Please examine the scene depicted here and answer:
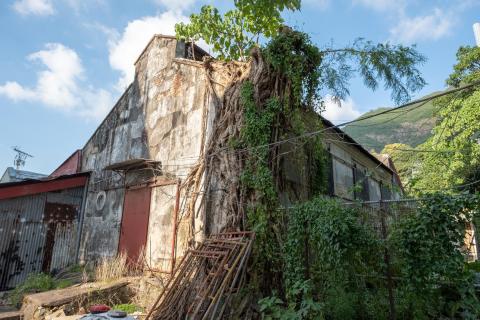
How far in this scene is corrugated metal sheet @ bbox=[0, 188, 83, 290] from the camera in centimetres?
902

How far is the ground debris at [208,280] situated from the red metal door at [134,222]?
7.61 feet

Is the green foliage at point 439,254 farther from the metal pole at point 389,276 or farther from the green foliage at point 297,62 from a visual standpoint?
the green foliage at point 297,62

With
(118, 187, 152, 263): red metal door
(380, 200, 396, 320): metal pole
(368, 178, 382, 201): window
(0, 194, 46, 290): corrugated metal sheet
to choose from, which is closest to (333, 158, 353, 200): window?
(368, 178, 382, 201): window

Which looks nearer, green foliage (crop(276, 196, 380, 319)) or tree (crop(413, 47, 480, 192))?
green foliage (crop(276, 196, 380, 319))

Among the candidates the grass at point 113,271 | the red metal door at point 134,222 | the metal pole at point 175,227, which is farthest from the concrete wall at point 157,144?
the grass at point 113,271

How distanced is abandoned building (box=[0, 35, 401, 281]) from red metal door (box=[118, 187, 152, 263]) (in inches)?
1.1

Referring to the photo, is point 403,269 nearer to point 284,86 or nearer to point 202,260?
point 202,260

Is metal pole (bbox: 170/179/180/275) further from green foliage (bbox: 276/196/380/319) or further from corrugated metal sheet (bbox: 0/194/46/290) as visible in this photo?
corrugated metal sheet (bbox: 0/194/46/290)

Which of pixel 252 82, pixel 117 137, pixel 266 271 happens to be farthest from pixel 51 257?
pixel 252 82

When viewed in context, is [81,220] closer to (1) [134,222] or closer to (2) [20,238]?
(2) [20,238]

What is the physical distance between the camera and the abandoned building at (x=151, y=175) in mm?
7395

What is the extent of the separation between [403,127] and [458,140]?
41.0 metres

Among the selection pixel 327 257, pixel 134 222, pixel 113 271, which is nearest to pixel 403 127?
pixel 134 222

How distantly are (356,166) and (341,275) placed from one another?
845 cm
